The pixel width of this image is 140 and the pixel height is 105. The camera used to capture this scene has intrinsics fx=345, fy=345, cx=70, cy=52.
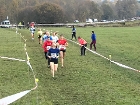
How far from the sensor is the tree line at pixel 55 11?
91.6 m

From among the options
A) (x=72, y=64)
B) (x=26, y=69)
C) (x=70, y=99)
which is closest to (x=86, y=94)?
(x=70, y=99)

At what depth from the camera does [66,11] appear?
10019cm

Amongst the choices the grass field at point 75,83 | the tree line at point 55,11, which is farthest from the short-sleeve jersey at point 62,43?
the tree line at point 55,11

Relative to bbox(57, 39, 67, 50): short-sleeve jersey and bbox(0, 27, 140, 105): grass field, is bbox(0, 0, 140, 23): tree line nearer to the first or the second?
bbox(0, 27, 140, 105): grass field

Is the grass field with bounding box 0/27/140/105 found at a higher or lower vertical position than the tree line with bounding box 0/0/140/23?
lower

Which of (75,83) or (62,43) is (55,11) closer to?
(62,43)

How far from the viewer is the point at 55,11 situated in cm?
9181

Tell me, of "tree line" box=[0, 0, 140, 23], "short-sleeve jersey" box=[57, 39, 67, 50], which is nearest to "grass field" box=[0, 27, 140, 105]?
"short-sleeve jersey" box=[57, 39, 67, 50]

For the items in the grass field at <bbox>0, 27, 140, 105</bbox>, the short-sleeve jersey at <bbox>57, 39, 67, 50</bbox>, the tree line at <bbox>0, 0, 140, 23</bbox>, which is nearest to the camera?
the grass field at <bbox>0, 27, 140, 105</bbox>

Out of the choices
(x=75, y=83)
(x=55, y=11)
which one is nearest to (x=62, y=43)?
(x=75, y=83)

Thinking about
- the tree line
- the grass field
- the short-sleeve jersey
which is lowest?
the grass field

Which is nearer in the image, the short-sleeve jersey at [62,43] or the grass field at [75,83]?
the grass field at [75,83]

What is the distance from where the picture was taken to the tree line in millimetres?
91562

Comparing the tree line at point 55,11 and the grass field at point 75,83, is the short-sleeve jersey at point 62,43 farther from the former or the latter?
the tree line at point 55,11
